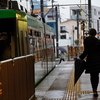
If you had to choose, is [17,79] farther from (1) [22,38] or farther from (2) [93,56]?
(1) [22,38]

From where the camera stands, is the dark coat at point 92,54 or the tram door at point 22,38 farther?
the tram door at point 22,38

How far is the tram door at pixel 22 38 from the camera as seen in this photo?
8.68 metres

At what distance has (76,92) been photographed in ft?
30.3

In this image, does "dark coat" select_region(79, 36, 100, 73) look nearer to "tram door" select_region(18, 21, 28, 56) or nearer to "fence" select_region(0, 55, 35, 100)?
"fence" select_region(0, 55, 35, 100)

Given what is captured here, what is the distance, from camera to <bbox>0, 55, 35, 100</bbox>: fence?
16.8ft

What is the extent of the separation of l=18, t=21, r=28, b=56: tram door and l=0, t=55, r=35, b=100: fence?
946 millimetres

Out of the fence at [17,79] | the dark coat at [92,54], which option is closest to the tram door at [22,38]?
the fence at [17,79]

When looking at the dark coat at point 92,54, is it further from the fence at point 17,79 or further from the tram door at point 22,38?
the tram door at point 22,38

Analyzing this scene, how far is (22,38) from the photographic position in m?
→ 8.99

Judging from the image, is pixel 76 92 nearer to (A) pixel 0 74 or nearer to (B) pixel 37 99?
(B) pixel 37 99

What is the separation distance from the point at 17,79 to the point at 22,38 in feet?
9.77

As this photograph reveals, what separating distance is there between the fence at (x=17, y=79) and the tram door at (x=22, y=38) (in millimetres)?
946

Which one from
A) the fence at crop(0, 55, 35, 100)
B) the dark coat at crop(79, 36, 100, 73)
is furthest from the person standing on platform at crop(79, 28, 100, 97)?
the fence at crop(0, 55, 35, 100)

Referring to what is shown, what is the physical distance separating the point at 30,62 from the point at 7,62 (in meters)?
2.38
